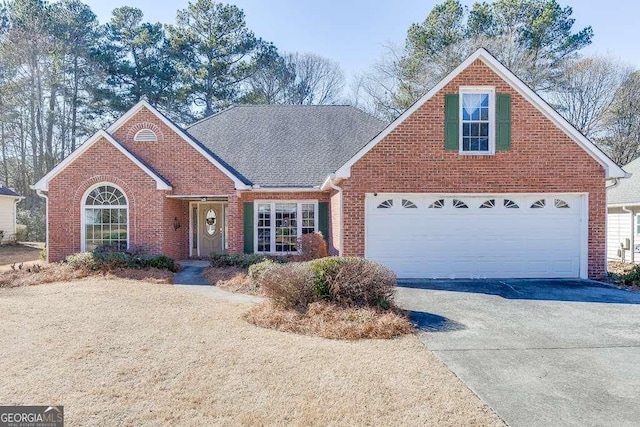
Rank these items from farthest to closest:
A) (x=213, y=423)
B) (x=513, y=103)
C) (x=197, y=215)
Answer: (x=197, y=215) → (x=513, y=103) → (x=213, y=423)

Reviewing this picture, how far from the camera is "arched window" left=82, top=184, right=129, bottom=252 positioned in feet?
45.4

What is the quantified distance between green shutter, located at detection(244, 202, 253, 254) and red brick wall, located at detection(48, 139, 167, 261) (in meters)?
2.80

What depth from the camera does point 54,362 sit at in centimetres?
534

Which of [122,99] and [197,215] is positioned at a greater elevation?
[122,99]

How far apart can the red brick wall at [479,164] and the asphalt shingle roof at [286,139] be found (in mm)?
3663

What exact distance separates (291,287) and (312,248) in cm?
459

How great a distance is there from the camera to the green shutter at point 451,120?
37.3 feet

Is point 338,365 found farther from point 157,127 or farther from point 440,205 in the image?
point 157,127

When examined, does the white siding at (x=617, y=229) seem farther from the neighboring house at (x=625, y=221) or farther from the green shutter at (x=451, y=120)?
the green shutter at (x=451, y=120)

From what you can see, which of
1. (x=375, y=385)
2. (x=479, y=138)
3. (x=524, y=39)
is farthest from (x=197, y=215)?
(x=524, y=39)

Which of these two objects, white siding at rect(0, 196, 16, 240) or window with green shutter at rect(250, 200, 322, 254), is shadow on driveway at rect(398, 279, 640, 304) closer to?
window with green shutter at rect(250, 200, 322, 254)

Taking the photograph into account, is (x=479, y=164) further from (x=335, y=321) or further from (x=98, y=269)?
(x=98, y=269)

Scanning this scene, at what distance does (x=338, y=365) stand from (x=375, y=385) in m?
0.74

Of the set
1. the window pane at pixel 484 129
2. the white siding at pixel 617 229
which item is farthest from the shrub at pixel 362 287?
the white siding at pixel 617 229
